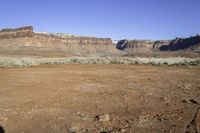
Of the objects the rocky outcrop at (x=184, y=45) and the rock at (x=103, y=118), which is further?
the rocky outcrop at (x=184, y=45)

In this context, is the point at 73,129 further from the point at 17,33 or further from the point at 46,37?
the point at 46,37

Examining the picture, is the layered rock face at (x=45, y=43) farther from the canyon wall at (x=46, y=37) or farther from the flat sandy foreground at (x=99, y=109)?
the flat sandy foreground at (x=99, y=109)

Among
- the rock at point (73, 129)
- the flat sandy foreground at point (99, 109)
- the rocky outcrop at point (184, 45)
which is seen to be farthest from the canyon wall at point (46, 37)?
the rock at point (73, 129)

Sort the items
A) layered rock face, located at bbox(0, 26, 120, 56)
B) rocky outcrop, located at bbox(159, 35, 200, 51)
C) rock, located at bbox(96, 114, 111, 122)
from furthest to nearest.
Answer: rocky outcrop, located at bbox(159, 35, 200, 51) < layered rock face, located at bbox(0, 26, 120, 56) < rock, located at bbox(96, 114, 111, 122)

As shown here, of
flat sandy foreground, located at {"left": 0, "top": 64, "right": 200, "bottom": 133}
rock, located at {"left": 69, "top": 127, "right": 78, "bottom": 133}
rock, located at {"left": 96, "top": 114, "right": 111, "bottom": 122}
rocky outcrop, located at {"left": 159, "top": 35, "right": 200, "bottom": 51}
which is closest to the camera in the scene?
rock, located at {"left": 69, "top": 127, "right": 78, "bottom": 133}

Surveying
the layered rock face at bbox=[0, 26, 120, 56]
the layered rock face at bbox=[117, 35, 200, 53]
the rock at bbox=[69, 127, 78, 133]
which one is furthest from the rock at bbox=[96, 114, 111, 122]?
the layered rock face at bbox=[117, 35, 200, 53]

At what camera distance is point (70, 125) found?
309 inches

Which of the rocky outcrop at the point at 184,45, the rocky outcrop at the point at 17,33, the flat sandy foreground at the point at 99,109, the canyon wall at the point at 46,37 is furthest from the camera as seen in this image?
the canyon wall at the point at 46,37

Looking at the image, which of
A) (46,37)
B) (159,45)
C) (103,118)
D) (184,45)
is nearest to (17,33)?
(46,37)

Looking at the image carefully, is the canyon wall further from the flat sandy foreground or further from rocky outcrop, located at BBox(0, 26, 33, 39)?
the flat sandy foreground

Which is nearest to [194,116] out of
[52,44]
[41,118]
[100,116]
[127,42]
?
[100,116]

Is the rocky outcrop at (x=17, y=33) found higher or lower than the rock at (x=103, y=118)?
higher

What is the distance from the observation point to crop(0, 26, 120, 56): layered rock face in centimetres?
12088

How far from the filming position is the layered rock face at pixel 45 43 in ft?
397
